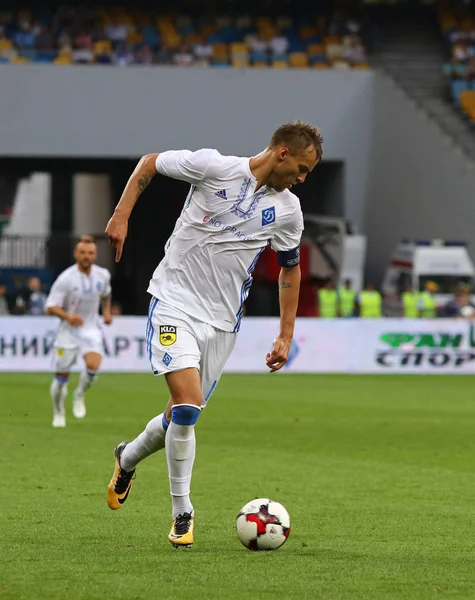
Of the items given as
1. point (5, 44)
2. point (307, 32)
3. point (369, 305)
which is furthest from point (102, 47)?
point (369, 305)

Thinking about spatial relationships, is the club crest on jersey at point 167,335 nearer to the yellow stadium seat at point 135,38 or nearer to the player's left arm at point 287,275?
the player's left arm at point 287,275

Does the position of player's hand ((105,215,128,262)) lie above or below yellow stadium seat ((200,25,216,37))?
below

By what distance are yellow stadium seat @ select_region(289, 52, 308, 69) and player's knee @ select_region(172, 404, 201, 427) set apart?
30.2 meters

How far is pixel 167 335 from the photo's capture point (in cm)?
684

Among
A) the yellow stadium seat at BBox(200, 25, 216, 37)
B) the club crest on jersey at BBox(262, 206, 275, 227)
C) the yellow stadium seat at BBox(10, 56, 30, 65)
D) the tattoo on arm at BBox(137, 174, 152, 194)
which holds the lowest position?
the club crest on jersey at BBox(262, 206, 275, 227)

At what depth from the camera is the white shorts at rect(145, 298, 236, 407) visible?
6785 mm

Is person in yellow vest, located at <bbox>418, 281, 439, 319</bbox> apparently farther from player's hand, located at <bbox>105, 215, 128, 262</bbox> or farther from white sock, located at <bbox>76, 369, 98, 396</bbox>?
player's hand, located at <bbox>105, 215, 128, 262</bbox>

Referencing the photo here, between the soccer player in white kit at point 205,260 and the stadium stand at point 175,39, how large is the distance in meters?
28.0

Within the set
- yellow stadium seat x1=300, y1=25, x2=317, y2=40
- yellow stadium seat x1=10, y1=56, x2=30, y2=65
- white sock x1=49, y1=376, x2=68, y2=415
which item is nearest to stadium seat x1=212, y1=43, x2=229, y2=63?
yellow stadium seat x1=300, y1=25, x2=317, y2=40

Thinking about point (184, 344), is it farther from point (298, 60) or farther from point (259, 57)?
point (298, 60)

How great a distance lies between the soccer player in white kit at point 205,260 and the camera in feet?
22.3

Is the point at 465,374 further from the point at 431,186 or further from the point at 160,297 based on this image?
the point at 160,297

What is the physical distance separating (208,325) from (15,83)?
27.3m

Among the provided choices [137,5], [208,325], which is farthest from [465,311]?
[208,325]
